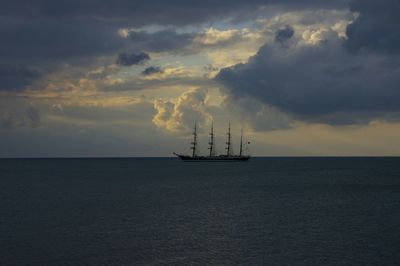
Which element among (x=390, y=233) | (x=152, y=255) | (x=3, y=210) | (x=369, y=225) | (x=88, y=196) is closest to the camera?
(x=152, y=255)

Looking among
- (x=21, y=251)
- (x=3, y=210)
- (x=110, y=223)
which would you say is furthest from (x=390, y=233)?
(x=3, y=210)

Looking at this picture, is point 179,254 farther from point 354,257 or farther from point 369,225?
point 369,225

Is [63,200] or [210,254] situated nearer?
[210,254]

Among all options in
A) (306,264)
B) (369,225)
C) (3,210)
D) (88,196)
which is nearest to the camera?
(306,264)

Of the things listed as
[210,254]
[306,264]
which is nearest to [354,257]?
[306,264]

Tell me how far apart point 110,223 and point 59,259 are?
22.2 meters

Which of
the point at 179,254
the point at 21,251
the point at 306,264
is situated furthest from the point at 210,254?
the point at 21,251

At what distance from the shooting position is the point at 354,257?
5169cm

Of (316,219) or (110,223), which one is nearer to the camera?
(110,223)

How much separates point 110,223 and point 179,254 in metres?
22.5

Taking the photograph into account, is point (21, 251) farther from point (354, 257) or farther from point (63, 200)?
point (63, 200)

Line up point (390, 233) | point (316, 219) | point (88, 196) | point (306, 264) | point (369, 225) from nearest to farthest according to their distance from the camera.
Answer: point (306, 264)
point (390, 233)
point (369, 225)
point (316, 219)
point (88, 196)

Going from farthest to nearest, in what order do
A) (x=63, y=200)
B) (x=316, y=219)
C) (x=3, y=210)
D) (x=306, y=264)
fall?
(x=63, y=200) < (x=3, y=210) < (x=316, y=219) < (x=306, y=264)

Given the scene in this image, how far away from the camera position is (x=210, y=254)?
53.3 metres
